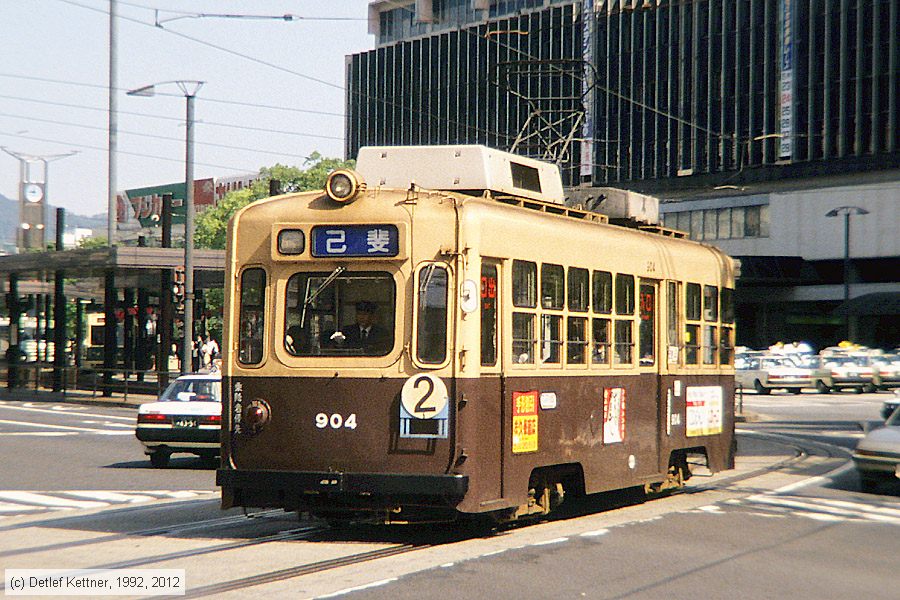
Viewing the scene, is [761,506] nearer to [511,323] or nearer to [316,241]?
[511,323]

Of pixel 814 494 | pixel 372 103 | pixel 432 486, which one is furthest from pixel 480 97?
pixel 432 486

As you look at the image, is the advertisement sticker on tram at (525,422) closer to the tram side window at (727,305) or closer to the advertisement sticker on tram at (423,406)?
the advertisement sticker on tram at (423,406)

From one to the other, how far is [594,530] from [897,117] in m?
63.7

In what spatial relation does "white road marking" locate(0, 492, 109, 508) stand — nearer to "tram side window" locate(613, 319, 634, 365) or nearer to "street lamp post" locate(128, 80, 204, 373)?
"tram side window" locate(613, 319, 634, 365)

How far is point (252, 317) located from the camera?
37.2ft

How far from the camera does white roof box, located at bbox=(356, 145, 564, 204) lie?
1217 cm

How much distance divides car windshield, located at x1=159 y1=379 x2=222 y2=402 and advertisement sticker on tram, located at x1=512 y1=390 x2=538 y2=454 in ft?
32.2

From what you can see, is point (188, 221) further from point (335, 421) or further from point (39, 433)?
point (335, 421)

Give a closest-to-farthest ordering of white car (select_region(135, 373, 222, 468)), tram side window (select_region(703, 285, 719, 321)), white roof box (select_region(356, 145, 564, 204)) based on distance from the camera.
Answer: white roof box (select_region(356, 145, 564, 204)) < tram side window (select_region(703, 285, 719, 321)) < white car (select_region(135, 373, 222, 468))

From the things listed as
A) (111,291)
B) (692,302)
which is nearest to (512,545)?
(692,302)

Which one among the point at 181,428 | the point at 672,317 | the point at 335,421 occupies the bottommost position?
the point at 181,428

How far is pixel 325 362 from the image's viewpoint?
11.0 meters

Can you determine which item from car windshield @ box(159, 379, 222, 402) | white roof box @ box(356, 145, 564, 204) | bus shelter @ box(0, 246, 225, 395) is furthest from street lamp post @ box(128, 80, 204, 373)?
white roof box @ box(356, 145, 564, 204)

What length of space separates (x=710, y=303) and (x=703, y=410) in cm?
133
